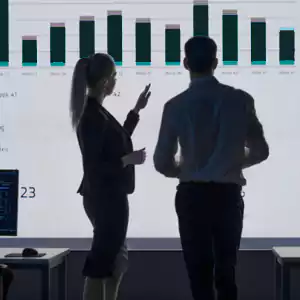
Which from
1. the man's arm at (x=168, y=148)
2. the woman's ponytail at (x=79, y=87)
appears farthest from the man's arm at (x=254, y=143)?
the woman's ponytail at (x=79, y=87)

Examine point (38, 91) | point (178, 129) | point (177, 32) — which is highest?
point (177, 32)

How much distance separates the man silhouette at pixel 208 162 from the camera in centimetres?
210

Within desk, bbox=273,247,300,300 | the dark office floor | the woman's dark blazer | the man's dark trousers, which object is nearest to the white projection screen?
the dark office floor

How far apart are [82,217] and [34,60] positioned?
3.02ft

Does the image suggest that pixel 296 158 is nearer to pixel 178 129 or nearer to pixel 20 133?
pixel 178 129

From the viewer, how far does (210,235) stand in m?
2.11

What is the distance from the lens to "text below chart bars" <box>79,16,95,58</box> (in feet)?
10.3

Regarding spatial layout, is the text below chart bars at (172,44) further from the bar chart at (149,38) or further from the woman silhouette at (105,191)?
the woman silhouette at (105,191)


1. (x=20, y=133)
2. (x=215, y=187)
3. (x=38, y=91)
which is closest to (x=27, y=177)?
(x=20, y=133)

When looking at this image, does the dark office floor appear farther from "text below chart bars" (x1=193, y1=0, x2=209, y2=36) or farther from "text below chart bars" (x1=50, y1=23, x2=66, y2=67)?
"text below chart bars" (x1=193, y1=0, x2=209, y2=36)

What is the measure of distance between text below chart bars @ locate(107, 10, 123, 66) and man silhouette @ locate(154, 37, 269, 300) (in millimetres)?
966

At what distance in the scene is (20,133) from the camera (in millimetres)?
3102

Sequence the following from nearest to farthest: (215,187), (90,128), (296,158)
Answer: (215,187) → (90,128) → (296,158)

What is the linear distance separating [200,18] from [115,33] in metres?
0.48
